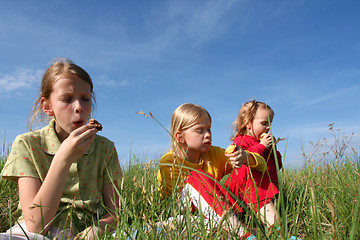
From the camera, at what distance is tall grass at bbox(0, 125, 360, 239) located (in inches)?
54.8

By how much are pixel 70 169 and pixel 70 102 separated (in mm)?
552

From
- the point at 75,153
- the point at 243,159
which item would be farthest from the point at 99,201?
the point at 243,159

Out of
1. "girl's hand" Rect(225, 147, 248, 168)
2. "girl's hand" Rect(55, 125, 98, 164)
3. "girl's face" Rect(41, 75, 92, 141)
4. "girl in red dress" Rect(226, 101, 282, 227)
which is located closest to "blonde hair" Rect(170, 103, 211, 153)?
"girl in red dress" Rect(226, 101, 282, 227)

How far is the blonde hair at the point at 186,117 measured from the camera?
3.44 meters

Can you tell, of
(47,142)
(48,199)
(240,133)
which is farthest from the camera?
(240,133)

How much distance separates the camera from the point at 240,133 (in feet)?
13.1

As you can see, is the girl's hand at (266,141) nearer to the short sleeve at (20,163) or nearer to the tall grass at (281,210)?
the tall grass at (281,210)

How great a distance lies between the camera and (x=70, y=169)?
8.09 feet

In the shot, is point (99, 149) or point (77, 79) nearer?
point (77, 79)

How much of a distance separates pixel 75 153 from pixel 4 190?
177 cm

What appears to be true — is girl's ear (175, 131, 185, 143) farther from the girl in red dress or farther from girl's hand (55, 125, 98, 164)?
girl's hand (55, 125, 98, 164)

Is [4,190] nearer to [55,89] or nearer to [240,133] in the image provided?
[55,89]

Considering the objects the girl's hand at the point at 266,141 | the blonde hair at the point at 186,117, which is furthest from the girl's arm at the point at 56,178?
the girl's hand at the point at 266,141

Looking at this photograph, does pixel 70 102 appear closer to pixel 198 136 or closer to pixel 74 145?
pixel 74 145
